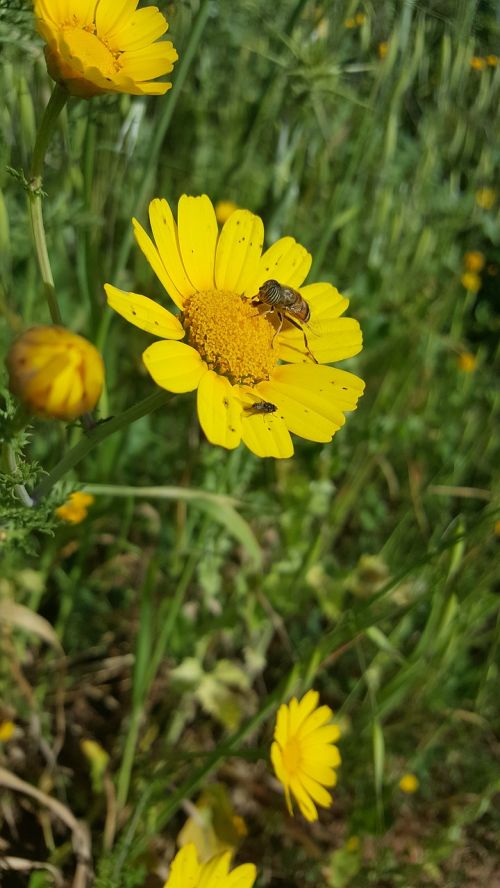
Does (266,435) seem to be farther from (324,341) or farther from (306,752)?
(306,752)

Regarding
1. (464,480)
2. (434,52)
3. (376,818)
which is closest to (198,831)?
(376,818)

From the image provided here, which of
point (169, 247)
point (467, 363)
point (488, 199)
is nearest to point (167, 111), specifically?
point (169, 247)

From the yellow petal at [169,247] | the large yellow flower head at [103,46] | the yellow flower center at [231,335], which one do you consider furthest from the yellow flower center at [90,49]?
the yellow flower center at [231,335]

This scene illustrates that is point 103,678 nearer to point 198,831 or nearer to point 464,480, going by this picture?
point 198,831

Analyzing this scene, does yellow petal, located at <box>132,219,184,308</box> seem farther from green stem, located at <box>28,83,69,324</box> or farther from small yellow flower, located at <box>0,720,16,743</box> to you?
small yellow flower, located at <box>0,720,16,743</box>

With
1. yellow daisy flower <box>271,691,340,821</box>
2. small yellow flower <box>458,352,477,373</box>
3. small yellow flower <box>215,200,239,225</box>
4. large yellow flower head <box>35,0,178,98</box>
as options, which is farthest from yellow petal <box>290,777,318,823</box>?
small yellow flower <box>458,352,477,373</box>
